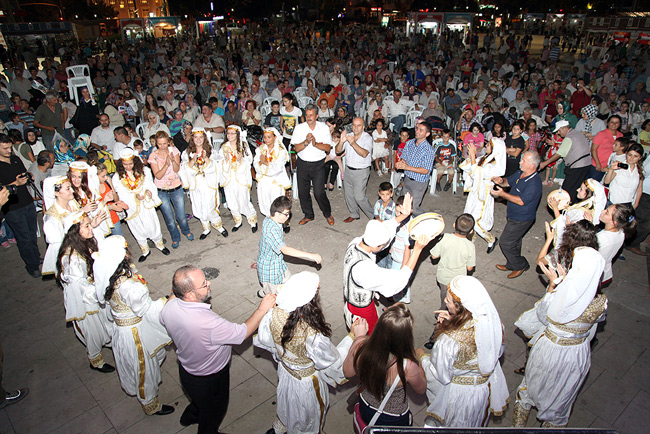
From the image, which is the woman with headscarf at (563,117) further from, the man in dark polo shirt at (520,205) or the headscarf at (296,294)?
the headscarf at (296,294)

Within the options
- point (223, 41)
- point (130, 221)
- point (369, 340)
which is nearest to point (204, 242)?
point (130, 221)

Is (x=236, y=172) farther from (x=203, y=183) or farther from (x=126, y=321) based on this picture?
(x=126, y=321)

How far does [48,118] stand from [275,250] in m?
7.75

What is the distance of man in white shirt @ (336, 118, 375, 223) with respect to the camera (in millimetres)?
6496

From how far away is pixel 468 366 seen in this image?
9.25 ft

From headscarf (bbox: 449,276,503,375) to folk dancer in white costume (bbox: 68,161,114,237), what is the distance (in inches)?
169

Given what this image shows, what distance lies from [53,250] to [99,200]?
119cm

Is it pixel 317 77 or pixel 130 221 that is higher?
pixel 317 77

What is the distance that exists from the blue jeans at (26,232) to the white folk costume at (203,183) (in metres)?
2.20

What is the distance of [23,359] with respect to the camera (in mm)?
4453

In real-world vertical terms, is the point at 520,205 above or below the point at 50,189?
below

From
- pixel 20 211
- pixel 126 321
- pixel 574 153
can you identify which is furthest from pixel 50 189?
pixel 574 153

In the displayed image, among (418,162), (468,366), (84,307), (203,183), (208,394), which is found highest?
(418,162)

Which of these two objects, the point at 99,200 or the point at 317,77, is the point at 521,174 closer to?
the point at 99,200
